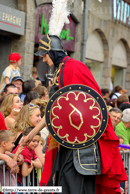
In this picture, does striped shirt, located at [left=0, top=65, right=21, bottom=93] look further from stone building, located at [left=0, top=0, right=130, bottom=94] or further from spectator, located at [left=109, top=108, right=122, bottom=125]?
stone building, located at [left=0, top=0, right=130, bottom=94]

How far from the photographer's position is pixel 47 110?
10.7ft

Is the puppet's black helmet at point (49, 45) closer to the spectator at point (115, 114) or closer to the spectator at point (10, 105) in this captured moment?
the spectator at point (10, 105)

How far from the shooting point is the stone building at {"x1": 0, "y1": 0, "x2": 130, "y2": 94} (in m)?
10.9

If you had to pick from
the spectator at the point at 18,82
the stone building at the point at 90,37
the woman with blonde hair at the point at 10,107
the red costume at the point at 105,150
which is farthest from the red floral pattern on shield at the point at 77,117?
the stone building at the point at 90,37

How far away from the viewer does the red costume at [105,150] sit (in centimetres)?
319

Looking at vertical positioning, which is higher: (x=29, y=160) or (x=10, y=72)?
(x=10, y=72)

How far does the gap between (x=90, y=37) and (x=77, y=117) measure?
1238 cm

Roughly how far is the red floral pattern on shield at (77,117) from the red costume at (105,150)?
14 centimetres

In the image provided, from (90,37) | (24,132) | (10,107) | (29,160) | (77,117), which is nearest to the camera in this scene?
(77,117)

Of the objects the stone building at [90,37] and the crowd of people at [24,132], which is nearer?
the crowd of people at [24,132]

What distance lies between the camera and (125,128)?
650 cm

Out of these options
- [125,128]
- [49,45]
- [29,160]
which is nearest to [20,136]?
[29,160]

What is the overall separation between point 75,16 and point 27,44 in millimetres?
3030

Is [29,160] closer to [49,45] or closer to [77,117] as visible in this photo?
[77,117]
